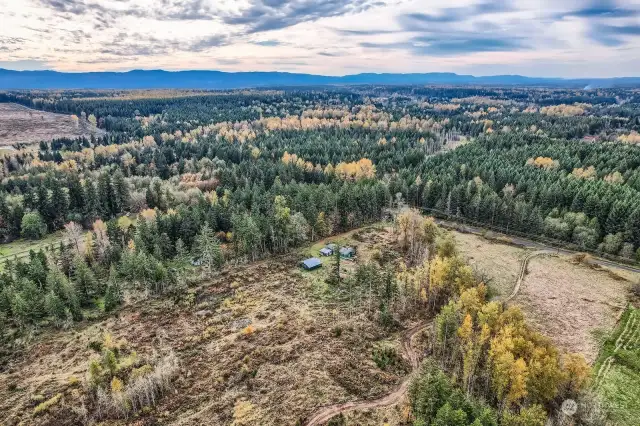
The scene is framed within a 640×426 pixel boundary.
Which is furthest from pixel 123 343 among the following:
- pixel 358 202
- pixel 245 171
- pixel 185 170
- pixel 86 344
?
pixel 185 170

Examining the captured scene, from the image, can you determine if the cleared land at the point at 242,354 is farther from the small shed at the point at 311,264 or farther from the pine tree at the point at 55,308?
the small shed at the point at 311,264

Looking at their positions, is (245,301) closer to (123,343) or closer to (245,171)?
(123,343)

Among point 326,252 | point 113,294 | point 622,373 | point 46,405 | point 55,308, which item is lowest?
point 46,405

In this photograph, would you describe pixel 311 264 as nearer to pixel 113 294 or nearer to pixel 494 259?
pixel 113 294

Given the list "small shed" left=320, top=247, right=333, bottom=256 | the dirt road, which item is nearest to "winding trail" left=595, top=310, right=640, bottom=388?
the dirt road

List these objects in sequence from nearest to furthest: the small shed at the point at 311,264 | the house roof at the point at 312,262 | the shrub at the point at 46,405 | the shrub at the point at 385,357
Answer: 1. the shrub at the point at 46,405
2. the shrub at the point at 385,357
3. the small shed at the point at 311,264
4. the house roof at the point at 312,262

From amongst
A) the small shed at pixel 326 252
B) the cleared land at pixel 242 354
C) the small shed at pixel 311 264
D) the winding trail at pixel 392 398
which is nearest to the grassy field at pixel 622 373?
the winding trail at pixel 392 398

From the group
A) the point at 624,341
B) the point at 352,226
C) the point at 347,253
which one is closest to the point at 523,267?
the point at 624,341
